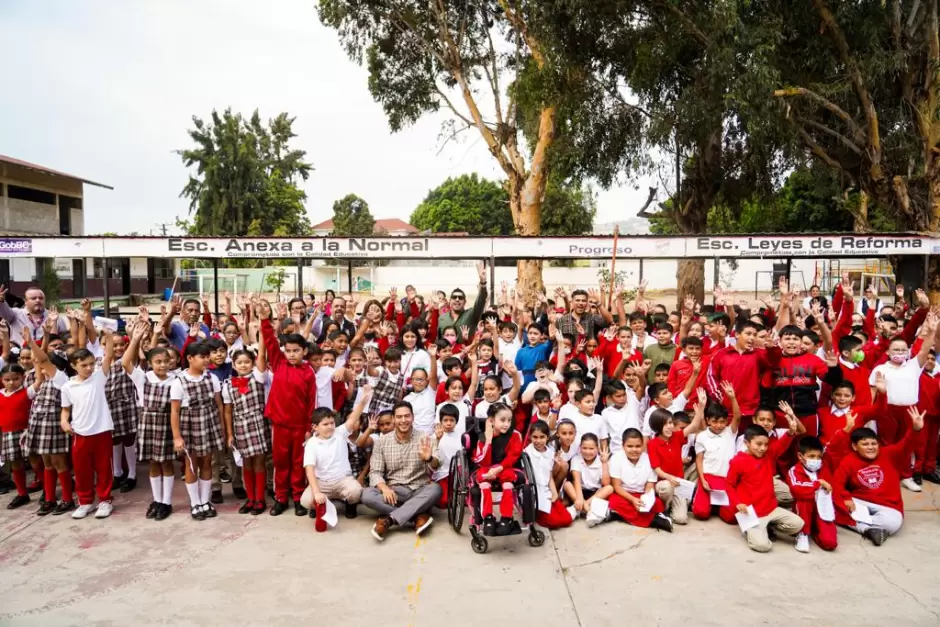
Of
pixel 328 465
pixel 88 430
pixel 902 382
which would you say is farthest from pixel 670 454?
pixel 88 430

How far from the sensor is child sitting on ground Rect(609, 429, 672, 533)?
5168mm

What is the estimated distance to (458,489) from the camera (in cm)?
A: 501

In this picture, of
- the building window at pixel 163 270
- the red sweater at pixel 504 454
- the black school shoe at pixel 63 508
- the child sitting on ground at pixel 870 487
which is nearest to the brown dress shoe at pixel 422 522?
the red sweater at pixel 504 454

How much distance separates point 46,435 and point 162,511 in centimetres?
120

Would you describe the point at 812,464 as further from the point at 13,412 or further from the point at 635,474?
the point at 13,412

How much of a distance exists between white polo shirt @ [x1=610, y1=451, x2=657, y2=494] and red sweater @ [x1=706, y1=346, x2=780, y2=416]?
1.03 metres

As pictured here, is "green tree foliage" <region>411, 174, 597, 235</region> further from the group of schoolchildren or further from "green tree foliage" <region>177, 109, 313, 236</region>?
the group of schoolchildren

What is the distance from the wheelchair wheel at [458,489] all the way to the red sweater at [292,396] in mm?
1367

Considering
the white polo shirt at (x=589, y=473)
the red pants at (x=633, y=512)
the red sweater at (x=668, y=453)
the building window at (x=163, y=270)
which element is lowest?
the red pants at (x=633, y=512)

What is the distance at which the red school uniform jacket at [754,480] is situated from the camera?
16.0 feet

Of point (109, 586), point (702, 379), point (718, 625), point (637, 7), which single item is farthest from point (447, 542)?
point (637, 7)

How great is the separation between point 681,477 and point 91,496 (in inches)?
195

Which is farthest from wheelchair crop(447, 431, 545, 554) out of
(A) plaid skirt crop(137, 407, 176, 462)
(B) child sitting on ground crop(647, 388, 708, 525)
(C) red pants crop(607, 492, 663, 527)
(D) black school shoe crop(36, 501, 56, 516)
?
(D) black school shoe crop(36, 501, 56, 516)

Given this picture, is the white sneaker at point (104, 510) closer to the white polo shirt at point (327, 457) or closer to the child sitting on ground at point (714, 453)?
the white polo shirt at point (327, 457)
